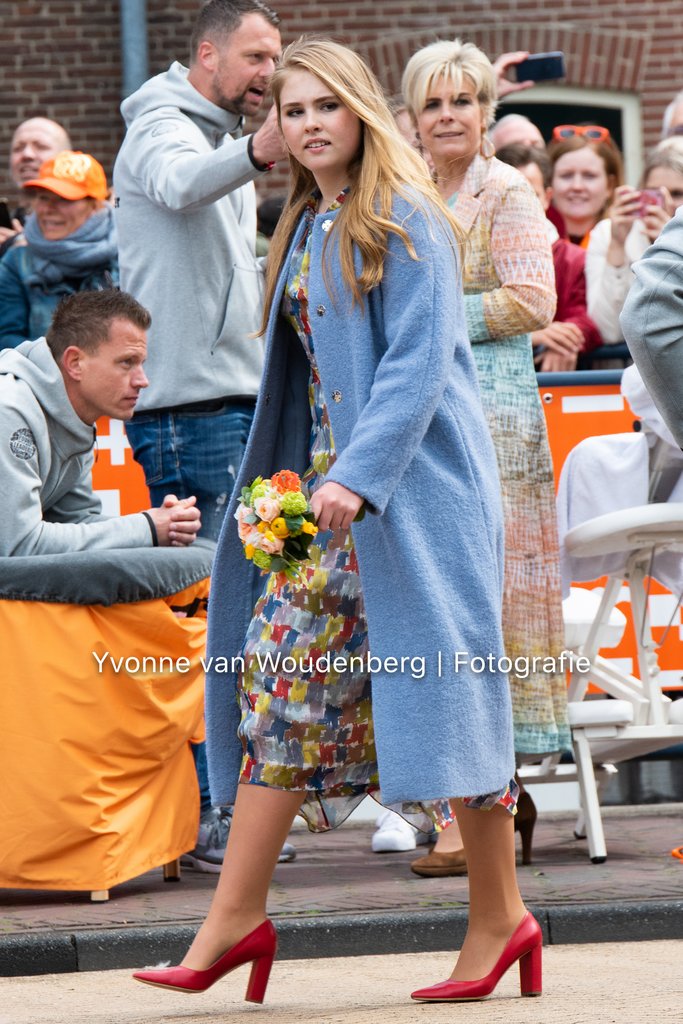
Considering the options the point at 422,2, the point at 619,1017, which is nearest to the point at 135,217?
the point at 619,1017

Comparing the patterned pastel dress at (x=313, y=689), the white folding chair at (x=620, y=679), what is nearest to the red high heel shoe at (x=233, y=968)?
the patterned pastel dress at (x=313, y=689)

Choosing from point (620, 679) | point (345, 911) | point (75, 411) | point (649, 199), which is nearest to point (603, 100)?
point (649, 199)

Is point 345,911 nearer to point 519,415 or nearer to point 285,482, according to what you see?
point 519,415

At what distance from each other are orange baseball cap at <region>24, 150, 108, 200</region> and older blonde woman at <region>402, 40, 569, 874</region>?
2014 mm

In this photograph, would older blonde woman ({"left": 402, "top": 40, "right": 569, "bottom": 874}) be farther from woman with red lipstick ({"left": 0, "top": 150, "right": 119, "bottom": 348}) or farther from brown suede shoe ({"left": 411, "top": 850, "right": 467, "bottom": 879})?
woman with red lipstick ({"left": 0, "top": 150, "right": 119, "bottom": 348})

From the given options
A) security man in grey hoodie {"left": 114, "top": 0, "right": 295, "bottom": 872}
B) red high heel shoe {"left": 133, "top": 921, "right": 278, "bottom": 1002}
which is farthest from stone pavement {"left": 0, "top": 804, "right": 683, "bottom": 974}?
red high heel shoe {"left": 133, "top": 921, "right": 278, "bottom": 1002}

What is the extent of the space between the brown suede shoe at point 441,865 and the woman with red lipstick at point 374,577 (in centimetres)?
159

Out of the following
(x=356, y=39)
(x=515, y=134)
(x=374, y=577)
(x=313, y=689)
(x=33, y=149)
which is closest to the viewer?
(x=374, y=577)

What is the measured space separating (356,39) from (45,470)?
9140 millimetres

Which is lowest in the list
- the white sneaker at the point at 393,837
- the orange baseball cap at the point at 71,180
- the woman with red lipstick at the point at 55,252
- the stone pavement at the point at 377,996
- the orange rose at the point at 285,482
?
the white sneaker at the point at 393,837

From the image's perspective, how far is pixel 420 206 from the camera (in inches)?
151

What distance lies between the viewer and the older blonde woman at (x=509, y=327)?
5.62 m

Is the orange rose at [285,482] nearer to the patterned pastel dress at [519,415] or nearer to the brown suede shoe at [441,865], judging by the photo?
the patterned pastel dress at [519,415]

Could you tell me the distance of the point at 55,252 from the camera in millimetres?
7348
